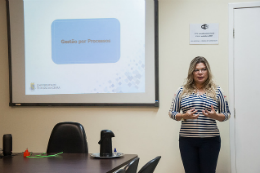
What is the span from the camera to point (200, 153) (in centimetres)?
252

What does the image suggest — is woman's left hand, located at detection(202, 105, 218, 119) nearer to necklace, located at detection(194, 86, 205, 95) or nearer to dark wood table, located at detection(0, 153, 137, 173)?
necklace, located at detection(194, 86, 205, 95)

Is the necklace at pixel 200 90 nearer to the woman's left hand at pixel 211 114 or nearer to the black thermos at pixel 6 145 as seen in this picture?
the woman's left hand at pixel 211 114

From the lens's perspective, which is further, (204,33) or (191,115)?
A: (204,33)

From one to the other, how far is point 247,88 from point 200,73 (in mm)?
832

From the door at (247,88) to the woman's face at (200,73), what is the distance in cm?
69

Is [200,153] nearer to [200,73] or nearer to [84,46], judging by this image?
[200,73]

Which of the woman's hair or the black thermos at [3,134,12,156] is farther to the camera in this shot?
the woman's hair

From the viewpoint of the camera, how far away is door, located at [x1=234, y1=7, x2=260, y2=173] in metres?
3.14

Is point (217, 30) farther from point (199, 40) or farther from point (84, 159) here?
point (84, 159)

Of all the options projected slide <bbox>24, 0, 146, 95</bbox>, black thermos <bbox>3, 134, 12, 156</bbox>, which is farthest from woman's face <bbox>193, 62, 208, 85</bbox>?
black thermos <bbox>3, 134, 12, 156</bbox>

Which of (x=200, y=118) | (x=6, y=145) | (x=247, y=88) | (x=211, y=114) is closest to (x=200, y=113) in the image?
(x=200, y=118)

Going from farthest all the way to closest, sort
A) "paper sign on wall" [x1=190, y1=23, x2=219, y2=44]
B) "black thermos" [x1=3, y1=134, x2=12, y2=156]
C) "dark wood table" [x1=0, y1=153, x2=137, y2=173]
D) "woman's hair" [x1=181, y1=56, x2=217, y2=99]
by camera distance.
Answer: "paper sign on wall" [x1=190, y1=23, x2=219, y2=44] → "woman's hair" [x1=181, y1=56, x2=217, y2=99] → "black thermos" [x1=3, y1=134, x2=12, y2=156] → "dark wood table" [x1=0, y1=153, x2=137, y2=173]

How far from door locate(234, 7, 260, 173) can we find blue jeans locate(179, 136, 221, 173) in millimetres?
787

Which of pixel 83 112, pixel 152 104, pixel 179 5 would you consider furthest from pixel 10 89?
pixel 179 5
